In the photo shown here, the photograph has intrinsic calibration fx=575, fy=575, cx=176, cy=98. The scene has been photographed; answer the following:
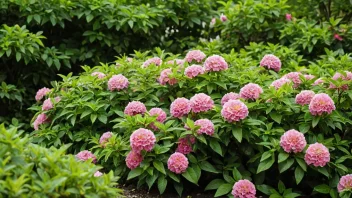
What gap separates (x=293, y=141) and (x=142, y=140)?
1.00 meters

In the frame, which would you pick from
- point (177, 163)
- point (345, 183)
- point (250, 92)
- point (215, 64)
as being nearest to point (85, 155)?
point (177, 163)

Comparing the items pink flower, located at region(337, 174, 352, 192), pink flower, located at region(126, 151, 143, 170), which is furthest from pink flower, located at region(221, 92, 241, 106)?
pink flower, located at region(337, 174, 352, 192)

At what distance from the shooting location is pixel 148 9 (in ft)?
20.3

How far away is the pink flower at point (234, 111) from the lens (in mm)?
3869

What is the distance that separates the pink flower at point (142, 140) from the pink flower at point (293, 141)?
2.86 feet

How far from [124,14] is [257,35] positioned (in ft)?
5.14

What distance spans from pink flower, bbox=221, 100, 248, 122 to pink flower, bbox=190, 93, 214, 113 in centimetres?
16

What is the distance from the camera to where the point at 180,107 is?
13.4 ft

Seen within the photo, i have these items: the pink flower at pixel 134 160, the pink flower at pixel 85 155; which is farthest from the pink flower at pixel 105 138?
the pink flower at pixel 134 160

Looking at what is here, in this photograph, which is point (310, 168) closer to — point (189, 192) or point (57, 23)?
point (189, 192)

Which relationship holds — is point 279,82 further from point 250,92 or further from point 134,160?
point 134,160

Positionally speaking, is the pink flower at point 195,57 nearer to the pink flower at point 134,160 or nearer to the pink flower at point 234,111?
the pink flower at point 234,111

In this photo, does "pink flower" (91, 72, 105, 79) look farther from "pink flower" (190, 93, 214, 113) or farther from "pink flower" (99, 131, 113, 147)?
"pink flower" (190, 93, 214, 113)

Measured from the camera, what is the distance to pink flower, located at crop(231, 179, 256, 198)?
3812mm
